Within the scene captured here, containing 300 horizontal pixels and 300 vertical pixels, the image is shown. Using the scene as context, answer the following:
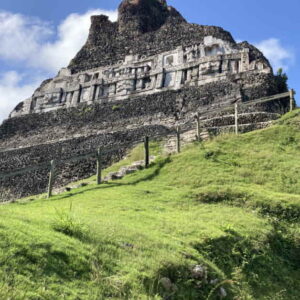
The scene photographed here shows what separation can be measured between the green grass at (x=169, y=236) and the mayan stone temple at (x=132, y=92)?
7.23 meters

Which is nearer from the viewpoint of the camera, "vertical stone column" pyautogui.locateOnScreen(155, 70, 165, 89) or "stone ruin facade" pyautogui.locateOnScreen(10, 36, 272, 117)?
"stone ruin facade" pyautogui.locateOnScreen(10, 36, 272, 117)

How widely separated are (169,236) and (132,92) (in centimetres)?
3058

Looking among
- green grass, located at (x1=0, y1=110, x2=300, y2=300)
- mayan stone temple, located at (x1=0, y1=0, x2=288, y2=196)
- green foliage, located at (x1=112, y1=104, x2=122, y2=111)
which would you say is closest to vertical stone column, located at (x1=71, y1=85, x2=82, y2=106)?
mayan stone temple, located at (x1=0, y1=0, x2=288, y2=196)

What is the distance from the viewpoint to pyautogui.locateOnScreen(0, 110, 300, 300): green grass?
20.8 ft

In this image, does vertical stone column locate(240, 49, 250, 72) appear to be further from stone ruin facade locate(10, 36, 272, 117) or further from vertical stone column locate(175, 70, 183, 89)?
vertical stone column locate(175, 70, 183, 89)

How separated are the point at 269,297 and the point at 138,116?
82.9 feet

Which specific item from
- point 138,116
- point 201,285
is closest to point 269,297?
point 201,285

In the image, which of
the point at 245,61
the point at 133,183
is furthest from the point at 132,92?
the point at 133,183

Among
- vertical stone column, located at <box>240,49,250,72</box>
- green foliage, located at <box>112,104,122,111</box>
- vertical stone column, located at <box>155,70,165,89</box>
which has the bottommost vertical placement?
green foliage, located at <box>112,104,122,111</box>

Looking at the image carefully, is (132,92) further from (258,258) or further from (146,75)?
(258,258)

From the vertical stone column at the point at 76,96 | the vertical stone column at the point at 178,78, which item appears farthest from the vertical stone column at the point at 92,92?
the vertical stone column at the point at 178,78

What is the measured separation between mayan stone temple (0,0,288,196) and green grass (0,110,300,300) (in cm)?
723

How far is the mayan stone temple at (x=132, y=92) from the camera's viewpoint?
27047 millimetres

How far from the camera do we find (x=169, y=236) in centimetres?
873
